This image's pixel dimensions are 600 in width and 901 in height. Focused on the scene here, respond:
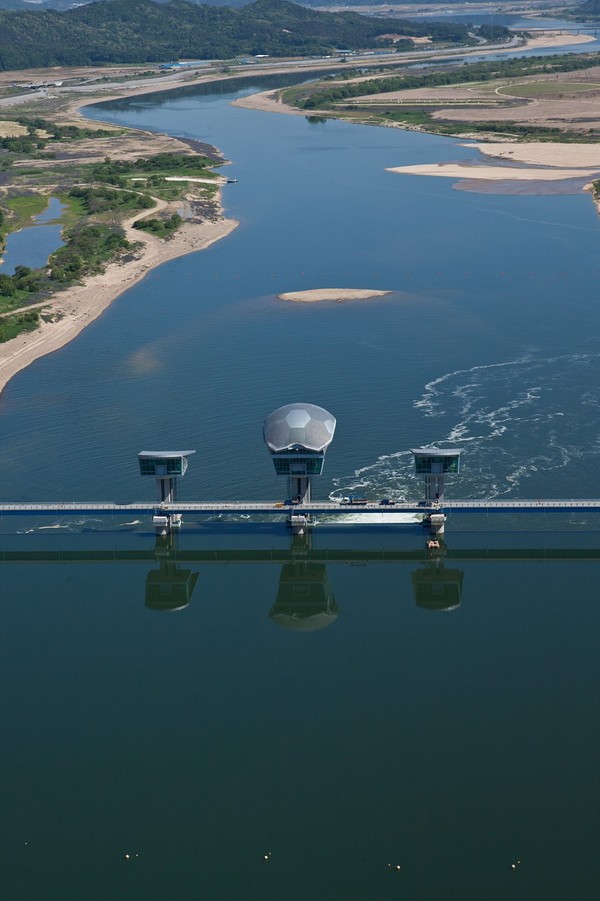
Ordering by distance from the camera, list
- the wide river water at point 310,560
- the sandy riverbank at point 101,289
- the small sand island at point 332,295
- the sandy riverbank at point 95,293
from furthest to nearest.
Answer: the small sand island at point 332,295 → the sandy riverbank at point 101,289 → the sandy riverbank at point 95,293 → the wide river water at point 310,560

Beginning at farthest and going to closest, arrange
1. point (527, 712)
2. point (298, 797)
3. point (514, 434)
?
point (514, 434)
point (527, 712)
point (298, 797)

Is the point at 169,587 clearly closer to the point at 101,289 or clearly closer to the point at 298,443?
the point at 298,443

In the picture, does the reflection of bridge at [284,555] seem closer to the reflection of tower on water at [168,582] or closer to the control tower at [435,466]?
the reflection of tower on water at [168,582]

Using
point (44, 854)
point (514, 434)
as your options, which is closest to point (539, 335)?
point (514, 434)

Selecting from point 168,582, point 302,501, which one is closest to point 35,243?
point 302,501

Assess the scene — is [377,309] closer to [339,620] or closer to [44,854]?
[339,620]

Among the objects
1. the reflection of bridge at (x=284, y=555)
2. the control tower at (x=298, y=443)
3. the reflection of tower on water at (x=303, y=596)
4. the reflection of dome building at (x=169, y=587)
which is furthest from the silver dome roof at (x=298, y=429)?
the reflection of dome building at (x=169, y=587)

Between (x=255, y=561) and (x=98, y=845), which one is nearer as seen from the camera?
(x=98, y=845)
